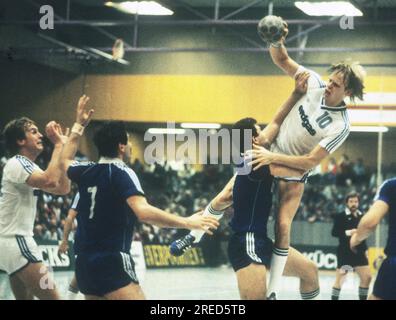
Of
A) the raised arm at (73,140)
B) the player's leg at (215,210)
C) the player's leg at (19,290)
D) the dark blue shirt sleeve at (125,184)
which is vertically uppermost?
the raised arm at (73,140)

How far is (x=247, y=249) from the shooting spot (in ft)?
22.9

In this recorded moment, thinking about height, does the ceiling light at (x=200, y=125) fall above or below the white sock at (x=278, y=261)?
above

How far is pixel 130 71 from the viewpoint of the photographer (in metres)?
17.2

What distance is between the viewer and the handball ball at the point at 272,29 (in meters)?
7.19

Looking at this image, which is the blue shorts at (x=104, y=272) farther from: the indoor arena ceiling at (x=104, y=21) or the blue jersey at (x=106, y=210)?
the indoor arena ceiling at (x=104, y=21)

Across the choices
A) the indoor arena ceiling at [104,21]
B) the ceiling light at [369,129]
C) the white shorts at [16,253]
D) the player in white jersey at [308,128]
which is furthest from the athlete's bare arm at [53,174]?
the ceiling light at [369,129]

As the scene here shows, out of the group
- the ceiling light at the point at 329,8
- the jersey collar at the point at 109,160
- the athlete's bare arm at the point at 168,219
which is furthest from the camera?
the ceiling light at the point at 329,8

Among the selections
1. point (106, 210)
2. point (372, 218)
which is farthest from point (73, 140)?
point (372, 218)

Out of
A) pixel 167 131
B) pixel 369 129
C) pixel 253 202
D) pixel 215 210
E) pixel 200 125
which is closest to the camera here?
pixel 253 202

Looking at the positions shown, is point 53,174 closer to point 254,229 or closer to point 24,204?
point 24,204

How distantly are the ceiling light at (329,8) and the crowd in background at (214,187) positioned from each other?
5.35 metres

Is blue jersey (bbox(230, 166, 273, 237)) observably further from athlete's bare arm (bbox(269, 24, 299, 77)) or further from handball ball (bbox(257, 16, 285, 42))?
handball ball (bbox(257, 16, 285, 42))

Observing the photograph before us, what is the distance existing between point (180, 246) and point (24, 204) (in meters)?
1.44
